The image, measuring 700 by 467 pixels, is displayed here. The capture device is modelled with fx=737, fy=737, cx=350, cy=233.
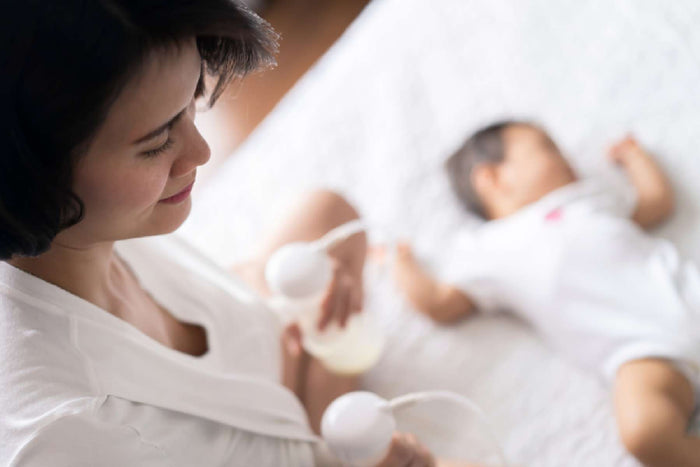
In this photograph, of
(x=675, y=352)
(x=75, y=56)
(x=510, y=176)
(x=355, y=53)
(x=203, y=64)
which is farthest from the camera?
(x=355, y=53)

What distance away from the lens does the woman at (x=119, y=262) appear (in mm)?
506

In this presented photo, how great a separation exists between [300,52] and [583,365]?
3.60 ft

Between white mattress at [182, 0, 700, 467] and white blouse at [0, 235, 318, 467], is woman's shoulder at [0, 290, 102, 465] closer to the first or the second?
white blouse at [0, 235, 318, 467]

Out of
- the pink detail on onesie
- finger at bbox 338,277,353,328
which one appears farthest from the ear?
finger at bbox 338,277,353,328

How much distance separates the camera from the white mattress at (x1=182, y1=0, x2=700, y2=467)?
1067 mm

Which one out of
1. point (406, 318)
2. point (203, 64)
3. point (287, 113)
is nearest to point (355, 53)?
point (287, 113)

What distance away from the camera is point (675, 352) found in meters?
0.96

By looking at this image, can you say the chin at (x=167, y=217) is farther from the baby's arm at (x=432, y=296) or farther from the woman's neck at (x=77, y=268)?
the baby's arm at (x=432, y=296)

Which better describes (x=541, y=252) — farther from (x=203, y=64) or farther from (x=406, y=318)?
(x=203, y=64)

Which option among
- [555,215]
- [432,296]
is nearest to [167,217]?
[432,296]

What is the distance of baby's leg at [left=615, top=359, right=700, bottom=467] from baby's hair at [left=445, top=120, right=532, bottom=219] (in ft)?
1.35

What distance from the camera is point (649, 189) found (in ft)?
3.76

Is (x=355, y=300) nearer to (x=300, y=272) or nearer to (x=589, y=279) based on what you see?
(x=300, y=272)

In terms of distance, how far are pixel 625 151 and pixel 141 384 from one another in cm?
87
